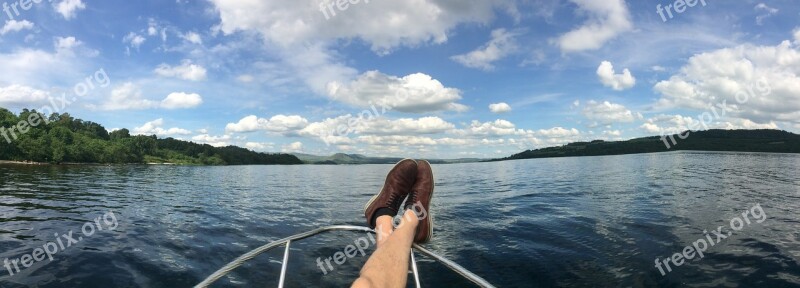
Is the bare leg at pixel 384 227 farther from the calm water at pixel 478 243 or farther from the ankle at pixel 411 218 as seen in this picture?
the calm water at pixel 478 243

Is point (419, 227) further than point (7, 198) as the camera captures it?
No

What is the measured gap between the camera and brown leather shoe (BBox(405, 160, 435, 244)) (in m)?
4.76

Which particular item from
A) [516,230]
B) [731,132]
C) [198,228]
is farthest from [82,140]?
[731,132]

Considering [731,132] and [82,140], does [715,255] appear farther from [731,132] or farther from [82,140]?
[731,132]

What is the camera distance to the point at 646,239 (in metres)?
8.84

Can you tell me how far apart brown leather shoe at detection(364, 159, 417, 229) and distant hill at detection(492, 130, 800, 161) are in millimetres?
144209

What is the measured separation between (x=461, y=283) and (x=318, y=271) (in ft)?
8.66

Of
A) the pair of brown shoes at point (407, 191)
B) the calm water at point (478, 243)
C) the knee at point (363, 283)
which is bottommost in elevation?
the calm water at point (478, 243)

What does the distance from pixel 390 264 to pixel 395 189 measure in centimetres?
255

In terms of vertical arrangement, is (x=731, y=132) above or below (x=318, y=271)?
above

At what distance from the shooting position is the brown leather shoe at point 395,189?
5.78m

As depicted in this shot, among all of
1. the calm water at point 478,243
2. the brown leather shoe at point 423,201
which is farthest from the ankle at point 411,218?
the calm water at point 478,243

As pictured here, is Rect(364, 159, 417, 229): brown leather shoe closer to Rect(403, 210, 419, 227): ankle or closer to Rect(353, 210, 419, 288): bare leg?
Rect(403, 210, 419, 227): ankle

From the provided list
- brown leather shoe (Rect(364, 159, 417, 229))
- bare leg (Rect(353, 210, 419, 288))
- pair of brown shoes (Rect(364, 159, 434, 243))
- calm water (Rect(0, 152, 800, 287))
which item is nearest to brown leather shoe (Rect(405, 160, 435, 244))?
pair of brown shoes (Rect(364, 159, 434, 243))
